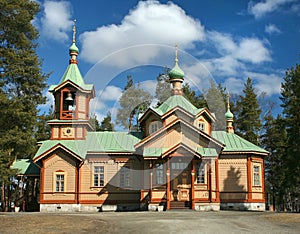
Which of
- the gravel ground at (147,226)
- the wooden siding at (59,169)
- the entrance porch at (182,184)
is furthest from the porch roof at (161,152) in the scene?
the gravel ground at (147,226)

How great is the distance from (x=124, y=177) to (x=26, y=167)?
25.2 feet

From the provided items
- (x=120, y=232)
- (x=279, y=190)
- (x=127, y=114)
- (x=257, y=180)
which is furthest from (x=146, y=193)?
(x=279, y=190)

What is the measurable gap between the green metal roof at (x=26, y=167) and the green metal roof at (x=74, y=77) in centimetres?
588

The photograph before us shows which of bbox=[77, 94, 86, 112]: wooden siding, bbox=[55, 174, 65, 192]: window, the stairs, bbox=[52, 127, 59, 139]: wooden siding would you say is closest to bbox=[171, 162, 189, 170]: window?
the stairs

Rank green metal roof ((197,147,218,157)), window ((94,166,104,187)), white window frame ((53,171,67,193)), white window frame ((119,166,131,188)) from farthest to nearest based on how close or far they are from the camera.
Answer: window ((94,166,104,187)) → white window frame ((119,166,131,188)) → white window frame ((53,171,67,193)) → green metal roof ((197,147,218,157))

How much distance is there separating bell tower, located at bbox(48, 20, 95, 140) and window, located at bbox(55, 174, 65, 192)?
318cm

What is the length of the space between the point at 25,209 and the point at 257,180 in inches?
670

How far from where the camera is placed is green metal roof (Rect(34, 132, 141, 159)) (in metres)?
29.9

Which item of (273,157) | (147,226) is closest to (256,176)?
(147,226)

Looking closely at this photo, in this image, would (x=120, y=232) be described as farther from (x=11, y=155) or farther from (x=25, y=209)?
(x=11, y=155)

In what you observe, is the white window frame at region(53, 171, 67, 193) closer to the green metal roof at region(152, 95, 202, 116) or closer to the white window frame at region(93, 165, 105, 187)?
the white window frame at region(93, 165, 105, 187)

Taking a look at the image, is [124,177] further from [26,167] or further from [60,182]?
[26,167]

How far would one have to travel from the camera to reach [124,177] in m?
29.7

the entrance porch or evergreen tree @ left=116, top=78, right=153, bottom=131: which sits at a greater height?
evergreen tree @ left=116, top=78, right=153, bottom=131
